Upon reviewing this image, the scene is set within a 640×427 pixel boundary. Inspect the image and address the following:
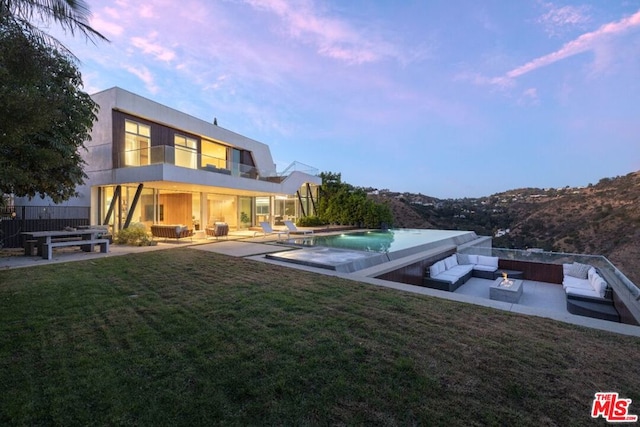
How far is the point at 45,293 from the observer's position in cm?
520

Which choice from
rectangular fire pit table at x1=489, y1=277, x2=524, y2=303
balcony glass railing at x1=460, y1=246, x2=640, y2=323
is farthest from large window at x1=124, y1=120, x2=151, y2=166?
balcony glass railing at x1=460, y1=246, x2=640, y2=323

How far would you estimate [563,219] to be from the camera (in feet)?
87.2

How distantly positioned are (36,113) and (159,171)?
10.6m

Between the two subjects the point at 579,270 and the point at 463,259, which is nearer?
the point at 579,270

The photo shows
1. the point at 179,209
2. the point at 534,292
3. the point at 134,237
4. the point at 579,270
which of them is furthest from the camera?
the point at 179,209

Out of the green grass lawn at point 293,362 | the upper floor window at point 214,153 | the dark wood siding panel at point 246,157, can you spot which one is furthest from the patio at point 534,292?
the dark wood siding panel at point 246,157

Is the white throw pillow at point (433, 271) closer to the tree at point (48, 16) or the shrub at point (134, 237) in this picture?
the tree at point (48, 16)

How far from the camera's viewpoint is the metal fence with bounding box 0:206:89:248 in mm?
10969

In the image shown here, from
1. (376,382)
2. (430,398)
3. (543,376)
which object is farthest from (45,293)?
(543,376)

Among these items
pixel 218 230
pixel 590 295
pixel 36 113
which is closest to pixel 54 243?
pixel 218 230

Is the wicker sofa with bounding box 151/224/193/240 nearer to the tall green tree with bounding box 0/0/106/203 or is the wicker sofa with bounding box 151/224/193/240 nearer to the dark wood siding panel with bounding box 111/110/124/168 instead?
the dark wood siding panel with bounding box 111/110/124/168

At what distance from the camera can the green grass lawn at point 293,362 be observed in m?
2.21

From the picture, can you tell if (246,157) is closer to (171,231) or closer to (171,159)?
(171,159)

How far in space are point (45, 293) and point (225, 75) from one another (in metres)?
17.7
